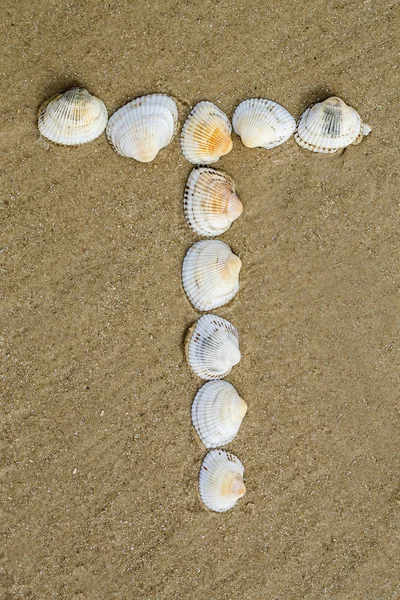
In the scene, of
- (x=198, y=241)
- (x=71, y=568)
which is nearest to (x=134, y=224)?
(x=198, y=241)

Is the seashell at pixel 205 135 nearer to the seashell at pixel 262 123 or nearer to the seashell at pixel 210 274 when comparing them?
the seashell at pixel 262 123

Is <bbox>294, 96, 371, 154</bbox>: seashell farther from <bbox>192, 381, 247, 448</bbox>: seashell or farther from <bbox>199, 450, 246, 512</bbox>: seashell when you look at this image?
<bbox>199, 450, 246, 512</bbox>: seashell

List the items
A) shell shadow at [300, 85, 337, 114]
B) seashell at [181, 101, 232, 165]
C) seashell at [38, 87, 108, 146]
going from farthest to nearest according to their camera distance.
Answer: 1. shell shadow at [300, 85, 337, 114]
2. seashell at [181, 101, 232, 165]
3. seashell at [38, 87, 108, 146]

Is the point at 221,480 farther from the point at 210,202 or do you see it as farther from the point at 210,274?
the point at 210,202

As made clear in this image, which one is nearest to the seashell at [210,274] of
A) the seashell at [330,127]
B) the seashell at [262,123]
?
the seashell at [262,123]

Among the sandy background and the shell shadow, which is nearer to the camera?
the sandy background

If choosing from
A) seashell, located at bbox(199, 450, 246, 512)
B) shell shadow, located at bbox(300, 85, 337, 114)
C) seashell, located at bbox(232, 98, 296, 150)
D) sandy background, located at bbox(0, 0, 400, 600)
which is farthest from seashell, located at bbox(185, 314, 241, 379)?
shell shadow, located at bbox(300, 85, 337, 114)

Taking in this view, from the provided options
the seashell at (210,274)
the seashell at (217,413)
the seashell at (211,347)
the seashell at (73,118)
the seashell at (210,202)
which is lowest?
the seashell at (217,413)
